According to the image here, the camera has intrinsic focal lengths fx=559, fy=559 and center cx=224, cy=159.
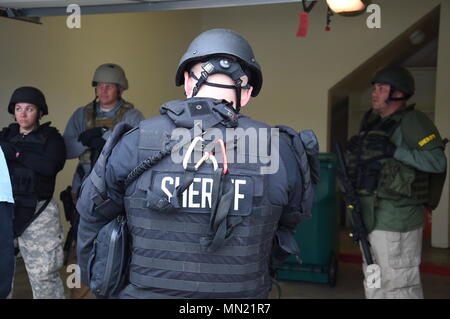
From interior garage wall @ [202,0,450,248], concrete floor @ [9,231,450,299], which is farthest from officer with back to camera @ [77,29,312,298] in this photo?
interior garage wall @ [202,0,450,248]

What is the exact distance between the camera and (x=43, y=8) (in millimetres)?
3730

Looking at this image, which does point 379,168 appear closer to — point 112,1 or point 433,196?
point 433,196

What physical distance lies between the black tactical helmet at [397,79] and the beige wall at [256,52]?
2931mm

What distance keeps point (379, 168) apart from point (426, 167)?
30cm

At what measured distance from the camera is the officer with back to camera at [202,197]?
1.82 m

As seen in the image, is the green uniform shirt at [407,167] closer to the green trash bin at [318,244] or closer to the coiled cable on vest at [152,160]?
the green trash bin at [318,244]

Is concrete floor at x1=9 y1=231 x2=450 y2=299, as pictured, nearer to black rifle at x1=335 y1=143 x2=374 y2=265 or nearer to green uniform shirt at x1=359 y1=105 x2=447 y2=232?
black rifle at x1=335 y1=143 x2=374 y2=265

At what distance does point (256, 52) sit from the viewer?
721 cm

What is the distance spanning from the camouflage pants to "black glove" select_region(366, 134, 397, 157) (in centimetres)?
218

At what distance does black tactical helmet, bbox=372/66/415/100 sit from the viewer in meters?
3.74

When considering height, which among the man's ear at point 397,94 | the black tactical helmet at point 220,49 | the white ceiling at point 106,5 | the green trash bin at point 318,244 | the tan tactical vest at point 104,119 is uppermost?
the white ceiling at point 106,5

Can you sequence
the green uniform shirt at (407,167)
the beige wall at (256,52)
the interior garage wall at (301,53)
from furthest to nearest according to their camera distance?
the interior garage wall at (301,53), the beige wall at (256,52), the green uniform shirt at (407,167)

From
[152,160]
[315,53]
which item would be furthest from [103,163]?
[315,53]

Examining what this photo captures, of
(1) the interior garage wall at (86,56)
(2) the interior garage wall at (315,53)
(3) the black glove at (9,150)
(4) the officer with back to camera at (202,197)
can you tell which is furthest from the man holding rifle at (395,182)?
(1) the interior garage wall at (86,56)
